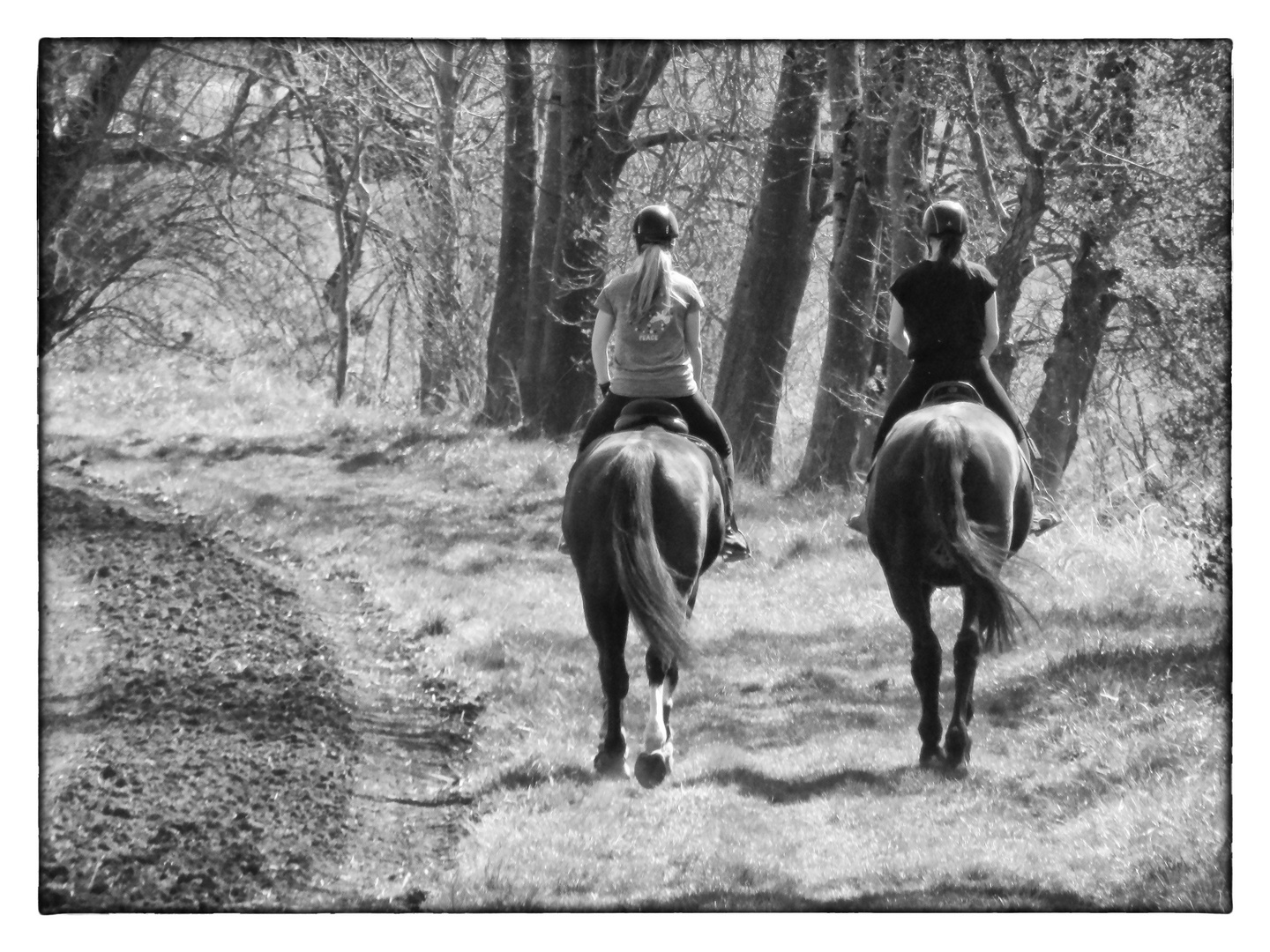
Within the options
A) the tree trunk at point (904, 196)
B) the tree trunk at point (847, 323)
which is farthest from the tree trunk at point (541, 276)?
the tree trunk at point (904, 196)

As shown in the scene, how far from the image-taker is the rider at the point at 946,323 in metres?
6.79

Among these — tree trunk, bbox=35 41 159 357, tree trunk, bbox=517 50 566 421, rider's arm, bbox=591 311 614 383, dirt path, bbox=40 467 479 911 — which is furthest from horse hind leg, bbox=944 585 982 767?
tree trunk, bbox=517 50 566 421

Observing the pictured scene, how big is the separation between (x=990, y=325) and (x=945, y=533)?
47.4 inches

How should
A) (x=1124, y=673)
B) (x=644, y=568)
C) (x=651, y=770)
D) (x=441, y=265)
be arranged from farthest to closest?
(x=441, y=265), (x=1124, y=673), (x=651, y=770), (x=644, y=568)

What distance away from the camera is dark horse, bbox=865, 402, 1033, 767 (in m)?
6.09

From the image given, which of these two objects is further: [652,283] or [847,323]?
[847,323]

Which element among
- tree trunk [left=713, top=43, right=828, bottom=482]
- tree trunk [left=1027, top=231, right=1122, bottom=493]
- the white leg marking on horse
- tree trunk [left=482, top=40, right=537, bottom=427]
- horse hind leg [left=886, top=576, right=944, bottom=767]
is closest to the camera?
the white leg marking on horse

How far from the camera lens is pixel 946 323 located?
6875 millimetres

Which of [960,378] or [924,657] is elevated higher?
[960,378]

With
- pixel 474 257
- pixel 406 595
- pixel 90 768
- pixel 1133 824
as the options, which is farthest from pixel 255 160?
pixel 474 257

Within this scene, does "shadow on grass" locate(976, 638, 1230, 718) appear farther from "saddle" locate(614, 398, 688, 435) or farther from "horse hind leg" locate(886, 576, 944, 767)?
"saddle" locate(614, 398, 688, 435)

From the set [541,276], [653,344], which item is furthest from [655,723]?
[541,276]

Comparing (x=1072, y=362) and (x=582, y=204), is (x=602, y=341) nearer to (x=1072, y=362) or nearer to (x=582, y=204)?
(x=1072, y=362)

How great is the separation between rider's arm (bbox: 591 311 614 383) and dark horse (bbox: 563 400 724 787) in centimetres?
43
